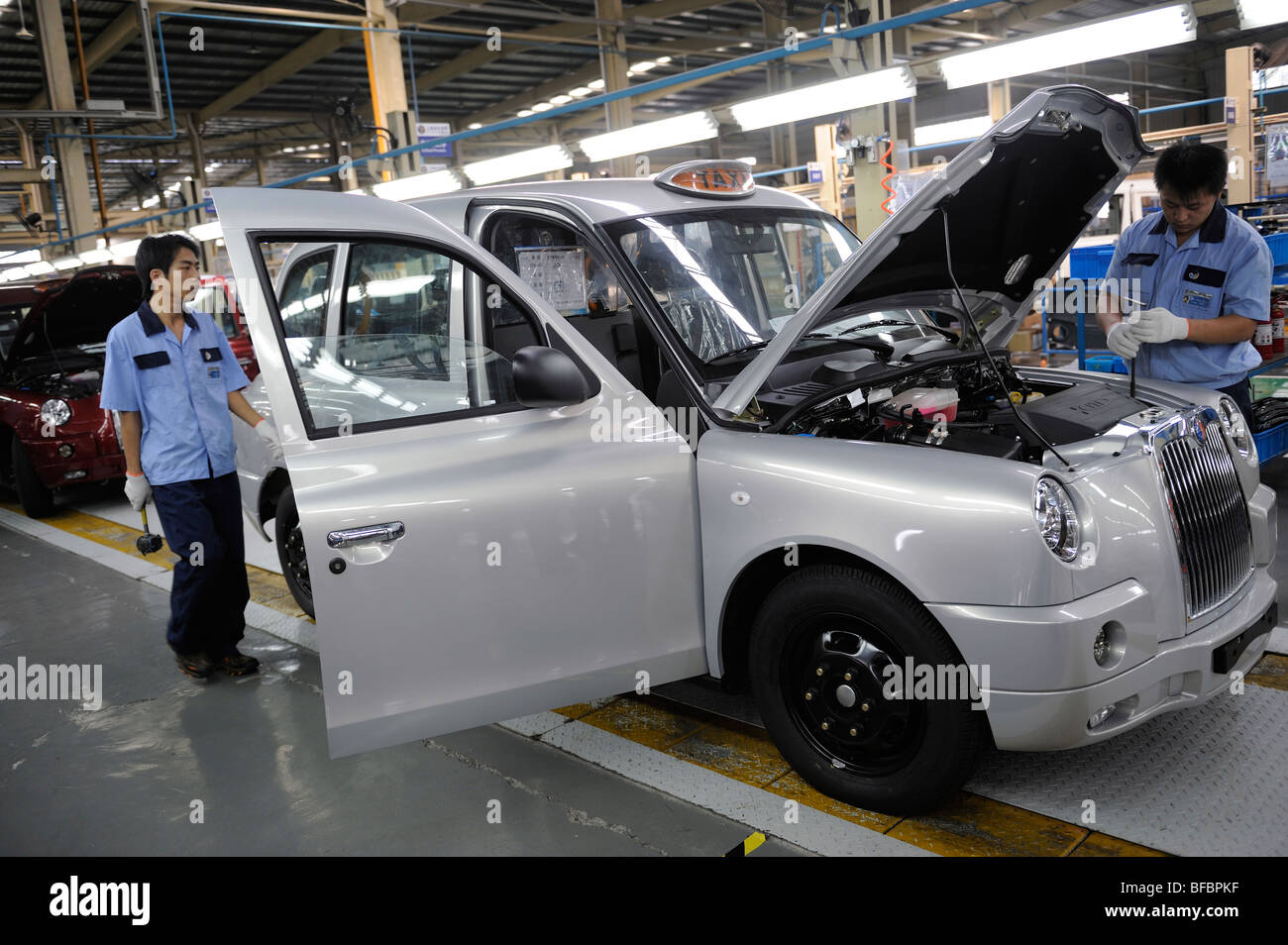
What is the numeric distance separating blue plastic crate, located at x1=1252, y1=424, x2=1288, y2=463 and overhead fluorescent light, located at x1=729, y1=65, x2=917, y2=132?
3.33 meters

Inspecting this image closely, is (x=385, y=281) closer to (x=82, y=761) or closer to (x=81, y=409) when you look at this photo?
(x=82, y=761)

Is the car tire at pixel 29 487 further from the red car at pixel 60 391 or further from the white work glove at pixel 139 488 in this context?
the white work glove at pixel 139 488

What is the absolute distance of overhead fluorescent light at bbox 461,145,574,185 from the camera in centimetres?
1009

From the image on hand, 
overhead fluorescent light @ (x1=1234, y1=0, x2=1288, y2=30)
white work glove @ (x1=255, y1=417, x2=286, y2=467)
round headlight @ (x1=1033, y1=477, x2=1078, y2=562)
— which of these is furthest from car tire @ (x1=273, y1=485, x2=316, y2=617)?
overhead fluorescent light @ (x1=1234, y1=0, x2=1288, y2=30)

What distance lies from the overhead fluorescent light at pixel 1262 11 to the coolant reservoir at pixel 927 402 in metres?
4.48

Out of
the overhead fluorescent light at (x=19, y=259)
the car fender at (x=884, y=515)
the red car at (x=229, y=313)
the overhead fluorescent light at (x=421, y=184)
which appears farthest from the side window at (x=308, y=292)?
the overhead fluorescent light at (x=19, y=259)

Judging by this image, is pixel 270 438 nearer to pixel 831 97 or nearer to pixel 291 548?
pixel 291 548

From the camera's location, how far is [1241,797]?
2.75m

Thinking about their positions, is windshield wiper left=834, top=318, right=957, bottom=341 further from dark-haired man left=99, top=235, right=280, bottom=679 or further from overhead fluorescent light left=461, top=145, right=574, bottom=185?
overhead fluorescent light left=461, top=145, right=574, bottom=185

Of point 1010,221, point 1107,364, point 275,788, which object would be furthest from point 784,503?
point 1107,364

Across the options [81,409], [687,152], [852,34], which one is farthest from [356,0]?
[687,152]

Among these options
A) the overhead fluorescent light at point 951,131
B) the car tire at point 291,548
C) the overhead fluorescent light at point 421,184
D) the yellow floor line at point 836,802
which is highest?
the overhead fluorescent light at point 951,131

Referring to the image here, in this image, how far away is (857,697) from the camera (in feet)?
8.89

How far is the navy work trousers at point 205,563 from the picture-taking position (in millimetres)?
3984
